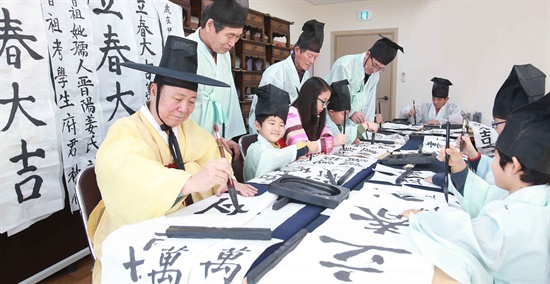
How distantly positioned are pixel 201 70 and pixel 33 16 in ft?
2.91

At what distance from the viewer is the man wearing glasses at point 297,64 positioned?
8.49 feet

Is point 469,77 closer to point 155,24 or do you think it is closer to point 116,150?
point 155,24

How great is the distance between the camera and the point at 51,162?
2.01 m

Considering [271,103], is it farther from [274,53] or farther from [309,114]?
[274,53]

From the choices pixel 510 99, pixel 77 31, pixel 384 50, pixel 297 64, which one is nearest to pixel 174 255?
pixel 510 99

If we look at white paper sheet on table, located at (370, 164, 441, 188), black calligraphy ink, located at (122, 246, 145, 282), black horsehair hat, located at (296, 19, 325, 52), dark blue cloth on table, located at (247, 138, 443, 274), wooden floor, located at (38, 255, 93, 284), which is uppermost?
black horsehair hat, located at (296, 19, 325, 52)

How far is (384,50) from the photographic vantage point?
2.95 m

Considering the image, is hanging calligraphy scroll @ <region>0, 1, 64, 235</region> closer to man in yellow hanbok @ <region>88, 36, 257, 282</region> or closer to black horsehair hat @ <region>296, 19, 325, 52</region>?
man in yellow hanbok @ <region>88, 36, 257, 282</region>

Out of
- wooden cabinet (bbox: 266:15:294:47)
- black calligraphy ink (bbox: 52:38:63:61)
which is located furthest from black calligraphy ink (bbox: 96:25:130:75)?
wooden cabinet (bbox: 266:15:294:47)

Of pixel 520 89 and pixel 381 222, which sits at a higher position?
pixel 520 89

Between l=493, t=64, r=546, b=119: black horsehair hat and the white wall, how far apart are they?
4.26 meters

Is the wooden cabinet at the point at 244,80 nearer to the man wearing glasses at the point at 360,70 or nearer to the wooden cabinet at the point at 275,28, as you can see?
the wooden cabinet at the point at 275,28

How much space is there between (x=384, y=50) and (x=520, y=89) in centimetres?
145

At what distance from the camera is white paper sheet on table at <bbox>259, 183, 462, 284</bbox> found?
77 cm
